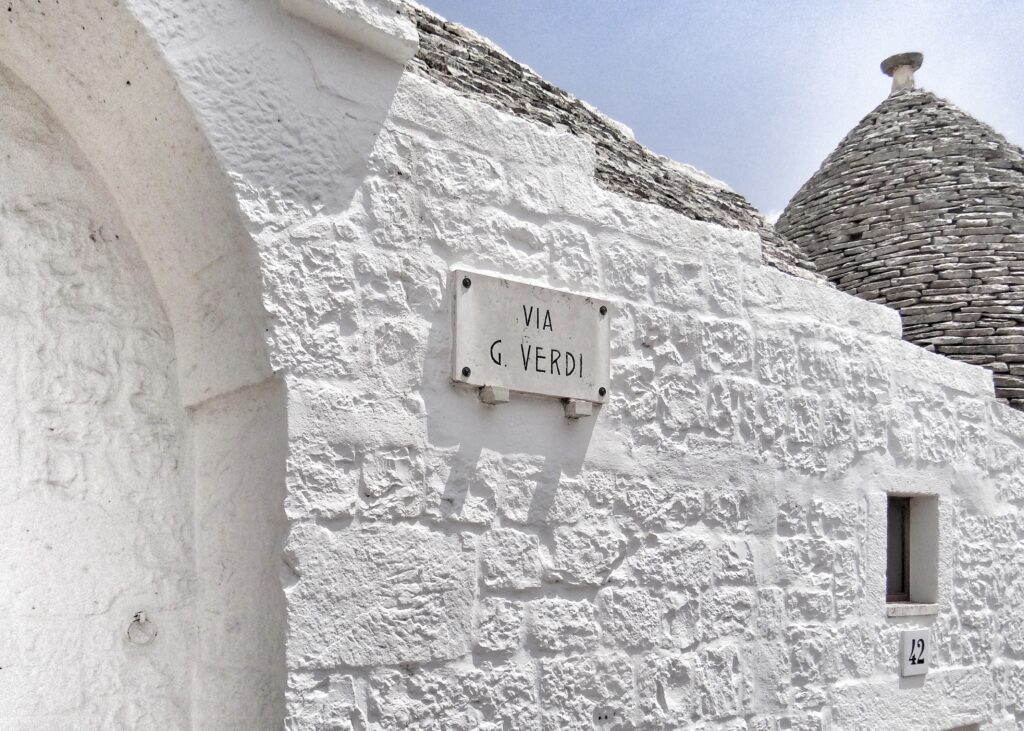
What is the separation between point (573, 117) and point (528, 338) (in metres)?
1.52

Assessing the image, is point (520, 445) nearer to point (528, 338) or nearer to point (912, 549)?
point (528, 338)

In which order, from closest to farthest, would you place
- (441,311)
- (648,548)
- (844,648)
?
(441,311) < (648,548) < (844,648)

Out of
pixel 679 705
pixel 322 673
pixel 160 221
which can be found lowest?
pixel 679 705

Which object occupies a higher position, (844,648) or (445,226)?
(445,226)

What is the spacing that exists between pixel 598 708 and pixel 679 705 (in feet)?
1.27

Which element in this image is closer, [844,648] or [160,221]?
[160,221]

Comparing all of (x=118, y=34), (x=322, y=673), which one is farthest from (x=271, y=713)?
(x=118, y=34)

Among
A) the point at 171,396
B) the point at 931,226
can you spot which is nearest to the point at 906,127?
the point at 931,226

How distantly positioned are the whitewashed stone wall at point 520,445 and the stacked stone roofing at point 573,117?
1.60ft

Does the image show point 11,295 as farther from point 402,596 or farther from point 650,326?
point 650,326

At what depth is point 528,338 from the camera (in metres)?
2.95

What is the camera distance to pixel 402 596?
2.58 metres

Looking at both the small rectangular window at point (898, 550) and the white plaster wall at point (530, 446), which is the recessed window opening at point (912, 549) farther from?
the white plaster wall at point (530, 446)

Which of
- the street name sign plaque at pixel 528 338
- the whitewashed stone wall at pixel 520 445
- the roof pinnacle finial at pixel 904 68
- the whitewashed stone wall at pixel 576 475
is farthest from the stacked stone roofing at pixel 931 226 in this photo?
the street name sign plaque at pixel 528 338
